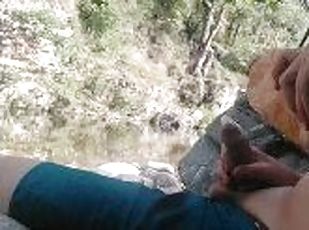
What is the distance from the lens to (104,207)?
172cm

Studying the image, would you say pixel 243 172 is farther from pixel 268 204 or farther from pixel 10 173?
pixel 10 173

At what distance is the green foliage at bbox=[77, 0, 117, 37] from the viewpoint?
11969 millimetres

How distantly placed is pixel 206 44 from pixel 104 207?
12676 millimetres

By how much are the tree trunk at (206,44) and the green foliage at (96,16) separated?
6.74ft

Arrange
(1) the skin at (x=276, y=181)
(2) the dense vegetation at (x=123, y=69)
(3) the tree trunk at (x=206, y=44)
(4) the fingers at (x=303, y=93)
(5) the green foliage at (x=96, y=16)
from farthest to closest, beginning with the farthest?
(3) the tree trunk at (x=206, y=44) → (5) the green foliage at (x=96, y=16) → (2) the dense vegetation at (x=123, y=69) → (4) the fingers at (x=303, y=93) → (1) the skin at (x=276, y=181)

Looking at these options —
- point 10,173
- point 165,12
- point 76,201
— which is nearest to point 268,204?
point 76,201

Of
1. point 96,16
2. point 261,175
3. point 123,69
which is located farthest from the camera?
point 96,16

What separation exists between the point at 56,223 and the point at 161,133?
369 inches

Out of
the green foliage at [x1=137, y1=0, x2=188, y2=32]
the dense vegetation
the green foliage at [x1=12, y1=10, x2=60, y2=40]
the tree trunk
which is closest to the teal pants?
the dense vegetation

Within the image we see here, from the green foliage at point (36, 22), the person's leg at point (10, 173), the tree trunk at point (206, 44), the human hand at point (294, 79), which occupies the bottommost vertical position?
the tree trunk at point (206, 44)

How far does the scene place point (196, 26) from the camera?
1447cm

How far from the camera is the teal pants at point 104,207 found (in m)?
1.69

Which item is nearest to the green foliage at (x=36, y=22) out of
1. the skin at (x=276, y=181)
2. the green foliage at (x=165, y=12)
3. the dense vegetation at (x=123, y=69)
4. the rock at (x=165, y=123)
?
the dense vegetation at (x=123, y=69)

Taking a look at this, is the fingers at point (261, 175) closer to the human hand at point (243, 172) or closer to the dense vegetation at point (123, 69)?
the human hand at point (243, 172)
